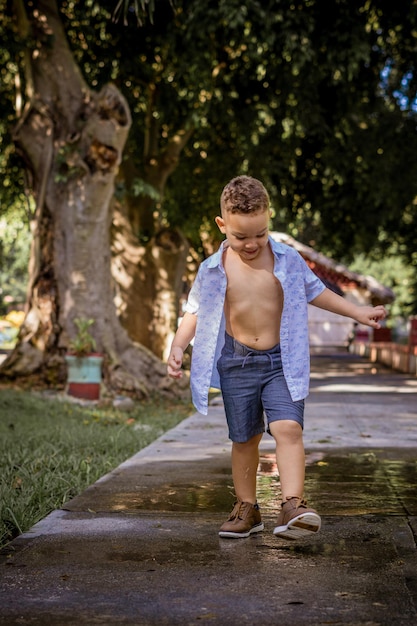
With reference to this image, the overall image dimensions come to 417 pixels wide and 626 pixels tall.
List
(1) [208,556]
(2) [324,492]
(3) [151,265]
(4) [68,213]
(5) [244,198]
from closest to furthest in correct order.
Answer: (1) [208,556] → (5) [244,198] → (2) [324,492] → (4) [68,213] → (3) [151,265]

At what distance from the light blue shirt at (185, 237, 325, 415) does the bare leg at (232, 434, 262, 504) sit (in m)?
0.30

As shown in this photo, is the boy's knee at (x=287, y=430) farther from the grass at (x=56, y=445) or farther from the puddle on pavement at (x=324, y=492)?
the grass at (x=56, y=445)

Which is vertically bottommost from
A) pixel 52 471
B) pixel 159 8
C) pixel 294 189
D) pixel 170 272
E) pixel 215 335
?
pixel 52 471

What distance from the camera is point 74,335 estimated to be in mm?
14359

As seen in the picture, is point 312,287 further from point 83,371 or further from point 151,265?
point 151,265

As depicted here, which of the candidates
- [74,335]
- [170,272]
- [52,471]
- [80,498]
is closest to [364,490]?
[80,498]

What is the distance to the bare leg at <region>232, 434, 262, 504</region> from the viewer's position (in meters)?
4.93

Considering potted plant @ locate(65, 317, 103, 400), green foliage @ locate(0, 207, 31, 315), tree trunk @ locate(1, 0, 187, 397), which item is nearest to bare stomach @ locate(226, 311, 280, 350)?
potted plant @ locate(65, 317, 103, 400)

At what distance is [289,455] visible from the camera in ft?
15.4

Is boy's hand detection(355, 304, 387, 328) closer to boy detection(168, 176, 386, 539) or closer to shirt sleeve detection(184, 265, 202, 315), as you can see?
boy detection(168, 176, 386, 539)

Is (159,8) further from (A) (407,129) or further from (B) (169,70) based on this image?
(A) (407,129)

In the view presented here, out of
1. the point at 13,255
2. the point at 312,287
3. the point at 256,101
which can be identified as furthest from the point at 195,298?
the point at 13,255

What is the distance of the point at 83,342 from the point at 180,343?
28.1ft

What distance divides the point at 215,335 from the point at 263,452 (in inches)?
130
